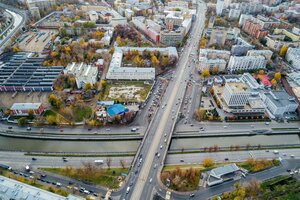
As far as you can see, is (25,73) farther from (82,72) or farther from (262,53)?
(262,53)

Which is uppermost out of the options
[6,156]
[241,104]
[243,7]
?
[243,7]

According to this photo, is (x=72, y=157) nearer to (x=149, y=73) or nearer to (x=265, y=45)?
(x=149, y=73)

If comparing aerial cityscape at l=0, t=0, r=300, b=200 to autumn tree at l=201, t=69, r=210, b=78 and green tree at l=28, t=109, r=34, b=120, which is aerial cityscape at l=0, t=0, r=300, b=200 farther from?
autumn tree at l=201, t=69, r=210, b=78

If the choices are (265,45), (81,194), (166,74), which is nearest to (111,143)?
(81,194)

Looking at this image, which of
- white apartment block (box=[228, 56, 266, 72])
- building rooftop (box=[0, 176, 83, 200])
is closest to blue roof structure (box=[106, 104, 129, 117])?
building rooftop (box=[0, 176, 83, 200])

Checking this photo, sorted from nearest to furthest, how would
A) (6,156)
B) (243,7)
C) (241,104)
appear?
1. (6,156)
2. (241,104)
3. (243,7)

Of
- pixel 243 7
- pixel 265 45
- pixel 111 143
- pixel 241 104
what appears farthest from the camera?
pixel 243 7
